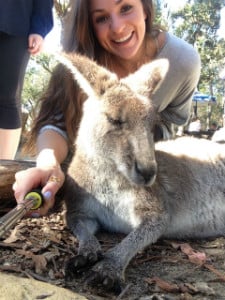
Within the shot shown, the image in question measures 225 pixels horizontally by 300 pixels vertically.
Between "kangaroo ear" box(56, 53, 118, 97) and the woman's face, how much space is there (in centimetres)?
60

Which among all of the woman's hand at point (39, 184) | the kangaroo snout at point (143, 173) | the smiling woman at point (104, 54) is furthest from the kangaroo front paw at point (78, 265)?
the smiling woman at point (104, 54)

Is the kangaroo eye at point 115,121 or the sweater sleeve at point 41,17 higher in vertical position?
the sweater sleeve at point 41,17

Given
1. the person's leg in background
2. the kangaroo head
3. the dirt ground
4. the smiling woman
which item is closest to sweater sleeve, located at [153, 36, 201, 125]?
the smiling woman

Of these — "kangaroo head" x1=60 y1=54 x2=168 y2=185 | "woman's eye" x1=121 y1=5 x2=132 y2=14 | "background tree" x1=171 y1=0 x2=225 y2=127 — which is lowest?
"kangaroo head" x1=60 y1=54 x2=168 y2=185

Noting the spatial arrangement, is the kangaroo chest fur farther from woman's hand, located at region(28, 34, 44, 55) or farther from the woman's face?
woman's hand, located at region(28, 34, 44, 55)

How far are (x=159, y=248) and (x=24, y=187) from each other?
81 centimetres

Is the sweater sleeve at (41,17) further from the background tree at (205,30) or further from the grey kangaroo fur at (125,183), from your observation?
the background tree at (205,30)

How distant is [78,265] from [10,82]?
1.53 metres

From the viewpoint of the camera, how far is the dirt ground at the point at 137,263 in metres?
1.79

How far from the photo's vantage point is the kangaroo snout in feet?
6.88

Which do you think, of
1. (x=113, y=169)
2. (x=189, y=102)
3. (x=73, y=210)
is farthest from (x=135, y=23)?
(x=73, y=210)

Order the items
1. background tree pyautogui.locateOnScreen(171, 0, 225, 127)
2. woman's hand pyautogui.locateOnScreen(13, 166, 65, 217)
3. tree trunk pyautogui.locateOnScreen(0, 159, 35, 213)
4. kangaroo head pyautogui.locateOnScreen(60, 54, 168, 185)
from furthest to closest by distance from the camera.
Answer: background tree pyautogui.locateOnScreen(171, 0, 225, 127) < tree trunk pyautogui.locateOnScreen(0, 159, 35, 213) < kangaroo head pyautogui.locateOnScreen(60, 54, 168, 185) < woman's hand pyautogui.locateOnScreen(13, 166, 65, 217)

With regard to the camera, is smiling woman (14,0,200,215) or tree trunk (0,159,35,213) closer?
tree trunk (0,159,35,213)

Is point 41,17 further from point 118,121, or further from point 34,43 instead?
point 118,121
